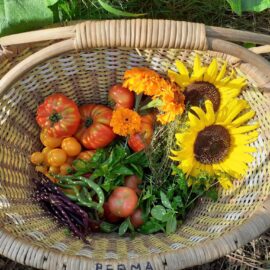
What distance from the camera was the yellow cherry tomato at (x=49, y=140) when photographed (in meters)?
1.45

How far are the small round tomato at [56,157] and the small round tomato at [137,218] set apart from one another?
25 centimetres

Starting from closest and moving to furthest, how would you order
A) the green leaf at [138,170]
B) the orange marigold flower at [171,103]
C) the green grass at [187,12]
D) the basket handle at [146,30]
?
the basket handle at [146,30], the orange marigold flower at [171,103], the green leaf at [138,170], the green grass at [187,12]

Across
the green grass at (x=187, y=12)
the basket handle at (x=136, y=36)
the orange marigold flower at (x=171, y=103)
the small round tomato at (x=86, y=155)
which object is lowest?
the small round tomato at (x=86, y=155)

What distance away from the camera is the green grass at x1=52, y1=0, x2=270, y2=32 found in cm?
159

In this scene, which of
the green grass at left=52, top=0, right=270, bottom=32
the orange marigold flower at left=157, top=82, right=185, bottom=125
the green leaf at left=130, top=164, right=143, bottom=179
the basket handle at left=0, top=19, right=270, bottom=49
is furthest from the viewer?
the green grass at left=52, top=0, right=270, bottom=32

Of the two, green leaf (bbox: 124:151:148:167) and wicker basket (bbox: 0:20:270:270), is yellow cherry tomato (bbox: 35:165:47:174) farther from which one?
green leaf (bbox: 124:151:148:167)

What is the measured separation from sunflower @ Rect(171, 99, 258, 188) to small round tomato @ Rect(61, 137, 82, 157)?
28 centimetres

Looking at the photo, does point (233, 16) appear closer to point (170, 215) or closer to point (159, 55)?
point (159, 55)

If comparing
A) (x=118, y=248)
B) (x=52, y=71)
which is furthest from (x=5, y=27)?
(x=118, y=248)

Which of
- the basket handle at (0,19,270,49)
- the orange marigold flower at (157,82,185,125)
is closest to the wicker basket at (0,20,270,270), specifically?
the basket handle at (0,19,270,49)

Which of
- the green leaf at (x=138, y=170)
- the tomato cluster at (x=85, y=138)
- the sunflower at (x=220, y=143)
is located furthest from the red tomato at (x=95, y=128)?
the sunflower at (x=220, y=143)

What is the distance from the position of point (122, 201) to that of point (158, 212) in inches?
3.9

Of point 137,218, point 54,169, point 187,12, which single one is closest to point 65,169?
point 54,169

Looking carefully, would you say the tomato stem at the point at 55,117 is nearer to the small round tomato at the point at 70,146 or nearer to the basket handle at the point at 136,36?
the small round tomato at the point at 70,146
